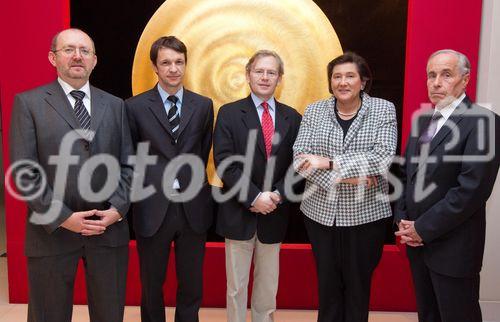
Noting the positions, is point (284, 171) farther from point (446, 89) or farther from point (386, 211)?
point (446, 89)

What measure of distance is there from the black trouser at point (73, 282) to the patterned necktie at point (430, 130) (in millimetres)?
1581

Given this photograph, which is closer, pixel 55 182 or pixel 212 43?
pixel 55 182

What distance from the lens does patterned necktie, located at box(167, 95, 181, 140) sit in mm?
2729

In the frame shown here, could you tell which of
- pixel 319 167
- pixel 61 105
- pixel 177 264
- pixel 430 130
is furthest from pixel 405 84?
pixel 61 105

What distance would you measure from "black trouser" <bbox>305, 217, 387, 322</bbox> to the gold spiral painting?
1084 mm

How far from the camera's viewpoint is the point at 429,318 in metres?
2.52

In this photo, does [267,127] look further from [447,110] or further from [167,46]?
[447,110]

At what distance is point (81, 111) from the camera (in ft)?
7.89

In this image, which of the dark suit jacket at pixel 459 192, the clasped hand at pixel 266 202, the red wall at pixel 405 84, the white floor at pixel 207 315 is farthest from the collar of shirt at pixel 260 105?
the white floor at pixel 207 315

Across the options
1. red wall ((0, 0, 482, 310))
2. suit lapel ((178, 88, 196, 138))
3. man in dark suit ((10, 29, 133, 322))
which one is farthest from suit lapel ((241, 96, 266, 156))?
red wall ((0, 0, 482, 310))

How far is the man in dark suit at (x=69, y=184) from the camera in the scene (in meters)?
2.31

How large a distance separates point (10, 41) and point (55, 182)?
1.58 m

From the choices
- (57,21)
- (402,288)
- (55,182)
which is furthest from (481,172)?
(57,21)

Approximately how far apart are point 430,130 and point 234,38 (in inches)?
62.0
